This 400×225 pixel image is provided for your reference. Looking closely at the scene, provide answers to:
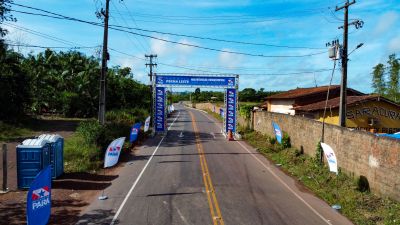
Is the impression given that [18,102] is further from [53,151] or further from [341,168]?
[341,168]

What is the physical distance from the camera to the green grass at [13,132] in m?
25.0

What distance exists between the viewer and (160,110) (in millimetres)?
35156

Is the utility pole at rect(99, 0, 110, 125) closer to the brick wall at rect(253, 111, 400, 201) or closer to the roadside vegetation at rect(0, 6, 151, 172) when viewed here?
the roadside vegetation at rect(0, 6, 151, 172)

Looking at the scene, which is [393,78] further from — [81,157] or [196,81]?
[81,157]

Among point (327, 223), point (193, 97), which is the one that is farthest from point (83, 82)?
point (193, 97)

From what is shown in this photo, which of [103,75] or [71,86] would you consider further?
[71,86]

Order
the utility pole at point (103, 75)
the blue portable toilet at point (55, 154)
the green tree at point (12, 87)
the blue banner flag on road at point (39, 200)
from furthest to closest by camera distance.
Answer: the green tree at point (12, 87) → the utility pole at point (103, 75) → the blue portable toilet at point (55, 154) → the blue banner flag on road at point (39, 200)

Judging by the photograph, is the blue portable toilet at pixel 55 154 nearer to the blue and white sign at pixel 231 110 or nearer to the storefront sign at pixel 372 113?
the storefront sign at pixel 372 113

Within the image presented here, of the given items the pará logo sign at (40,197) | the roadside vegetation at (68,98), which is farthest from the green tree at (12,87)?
the pará logo sign at (40,197)

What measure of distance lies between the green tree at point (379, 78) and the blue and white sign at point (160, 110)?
5048cm

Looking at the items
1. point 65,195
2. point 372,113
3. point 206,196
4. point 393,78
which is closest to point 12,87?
point 65,195

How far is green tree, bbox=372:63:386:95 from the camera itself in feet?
228

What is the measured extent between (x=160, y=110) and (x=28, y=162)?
847 inches

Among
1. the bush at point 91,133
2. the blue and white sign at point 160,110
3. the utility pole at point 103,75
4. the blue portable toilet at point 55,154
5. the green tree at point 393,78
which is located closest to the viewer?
the blue portable toilet at point 55,154
